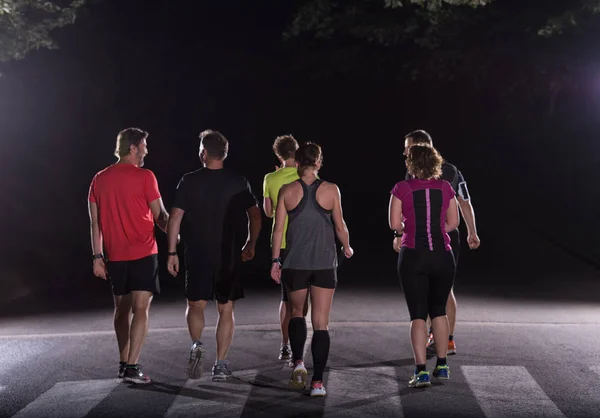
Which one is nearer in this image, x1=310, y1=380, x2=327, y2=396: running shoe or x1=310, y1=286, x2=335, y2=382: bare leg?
x1=310, y1=380, x2=327, y2=396: running shoe

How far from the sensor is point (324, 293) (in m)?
7.84

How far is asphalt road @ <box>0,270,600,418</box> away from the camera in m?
7.23

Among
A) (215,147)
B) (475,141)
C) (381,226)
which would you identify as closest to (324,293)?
(215,147)

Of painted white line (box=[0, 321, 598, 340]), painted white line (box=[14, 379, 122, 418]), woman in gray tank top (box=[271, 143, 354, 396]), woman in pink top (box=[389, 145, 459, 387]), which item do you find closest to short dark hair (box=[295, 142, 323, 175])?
woman in gray tank top (box=[271, 143, 354, 396])

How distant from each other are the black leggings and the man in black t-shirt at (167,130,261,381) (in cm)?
131

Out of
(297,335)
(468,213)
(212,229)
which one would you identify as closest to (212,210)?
(212,229)

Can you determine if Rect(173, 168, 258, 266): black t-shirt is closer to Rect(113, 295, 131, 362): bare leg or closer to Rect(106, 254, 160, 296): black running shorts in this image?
Rect(106, 254, 160, 296): black running shorts

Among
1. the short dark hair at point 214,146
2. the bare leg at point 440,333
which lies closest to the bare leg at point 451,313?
the bare leg at point 440,333

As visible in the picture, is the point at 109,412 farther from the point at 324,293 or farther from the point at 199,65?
the point at 199,65

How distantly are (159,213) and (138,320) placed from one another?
874mm

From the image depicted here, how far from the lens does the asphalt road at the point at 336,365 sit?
7227 mm

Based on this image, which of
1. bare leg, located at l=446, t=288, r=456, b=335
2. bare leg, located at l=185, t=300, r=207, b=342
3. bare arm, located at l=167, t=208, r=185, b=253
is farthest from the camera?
bare leg, located at l=446, t=288, r=456, b=335

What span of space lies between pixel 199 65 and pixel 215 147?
85.7ft

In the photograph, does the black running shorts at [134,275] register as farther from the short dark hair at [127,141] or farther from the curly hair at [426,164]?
the curly hair at [426,164]
